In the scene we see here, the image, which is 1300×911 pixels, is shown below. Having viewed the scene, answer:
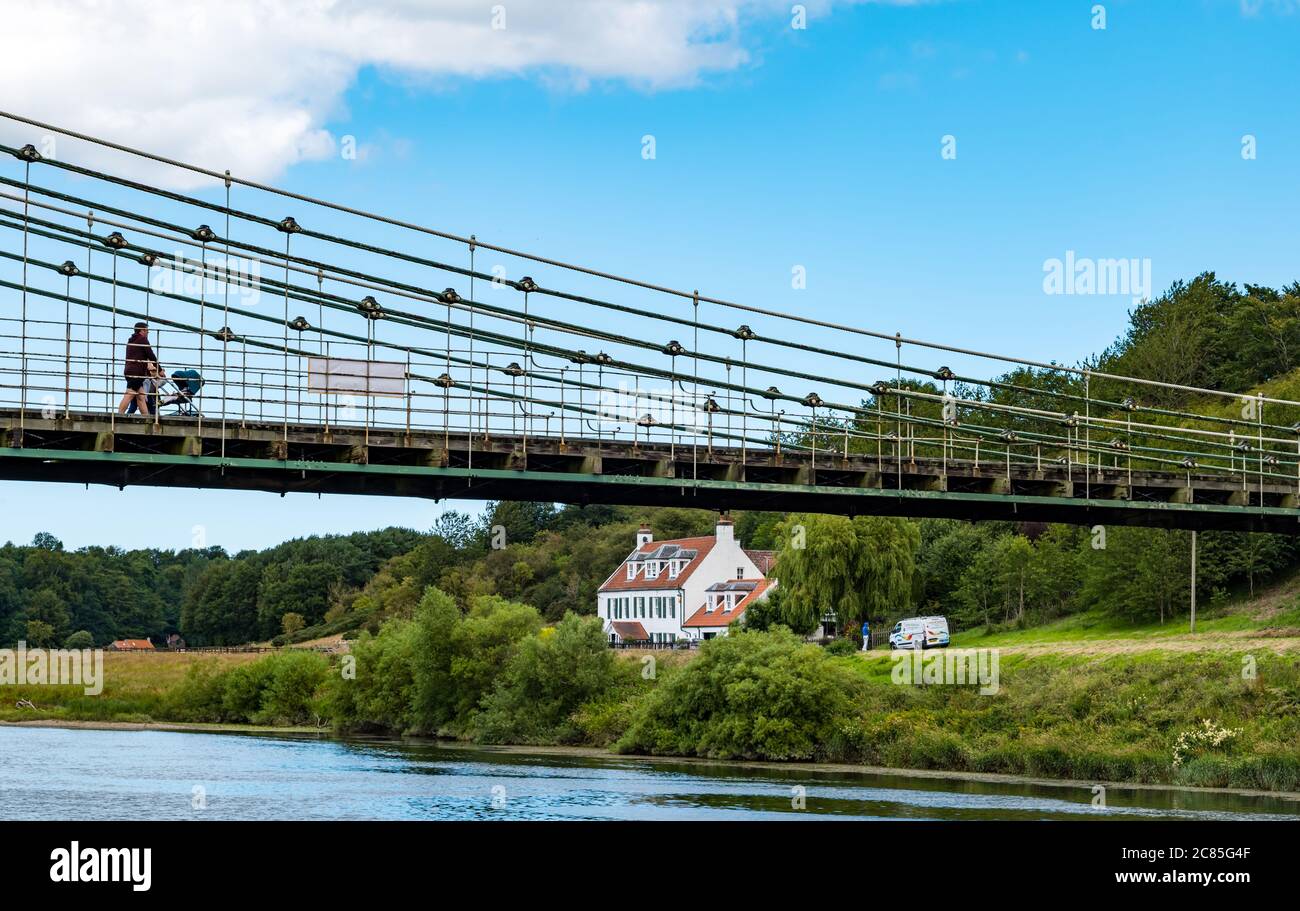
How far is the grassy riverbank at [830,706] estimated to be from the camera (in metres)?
48.8

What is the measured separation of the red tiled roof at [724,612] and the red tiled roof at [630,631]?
5.05 m

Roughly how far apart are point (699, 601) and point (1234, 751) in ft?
211

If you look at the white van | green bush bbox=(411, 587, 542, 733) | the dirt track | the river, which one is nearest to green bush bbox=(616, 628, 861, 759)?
the river

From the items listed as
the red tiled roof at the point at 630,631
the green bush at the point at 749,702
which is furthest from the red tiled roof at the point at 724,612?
the green bush at the point at 749,702

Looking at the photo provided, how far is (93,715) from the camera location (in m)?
85.6

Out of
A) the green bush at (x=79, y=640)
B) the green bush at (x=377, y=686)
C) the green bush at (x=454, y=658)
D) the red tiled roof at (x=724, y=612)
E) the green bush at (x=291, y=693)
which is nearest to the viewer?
the green bush at (x=454, y=658)

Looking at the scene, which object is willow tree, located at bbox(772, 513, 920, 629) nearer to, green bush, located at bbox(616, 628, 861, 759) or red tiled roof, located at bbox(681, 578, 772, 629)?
A: red tiled roof, located at bbox(681, 578, 772, 629)

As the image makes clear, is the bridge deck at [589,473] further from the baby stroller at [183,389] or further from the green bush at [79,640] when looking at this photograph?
the green bush at [79,640]

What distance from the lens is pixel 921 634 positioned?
2938 inches

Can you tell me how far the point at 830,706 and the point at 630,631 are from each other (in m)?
57.3

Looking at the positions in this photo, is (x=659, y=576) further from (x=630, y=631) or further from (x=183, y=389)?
(x=183, y=389)

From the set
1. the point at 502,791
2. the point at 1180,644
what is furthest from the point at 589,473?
the point at 1180,644

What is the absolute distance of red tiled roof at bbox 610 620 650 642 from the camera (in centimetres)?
11312
